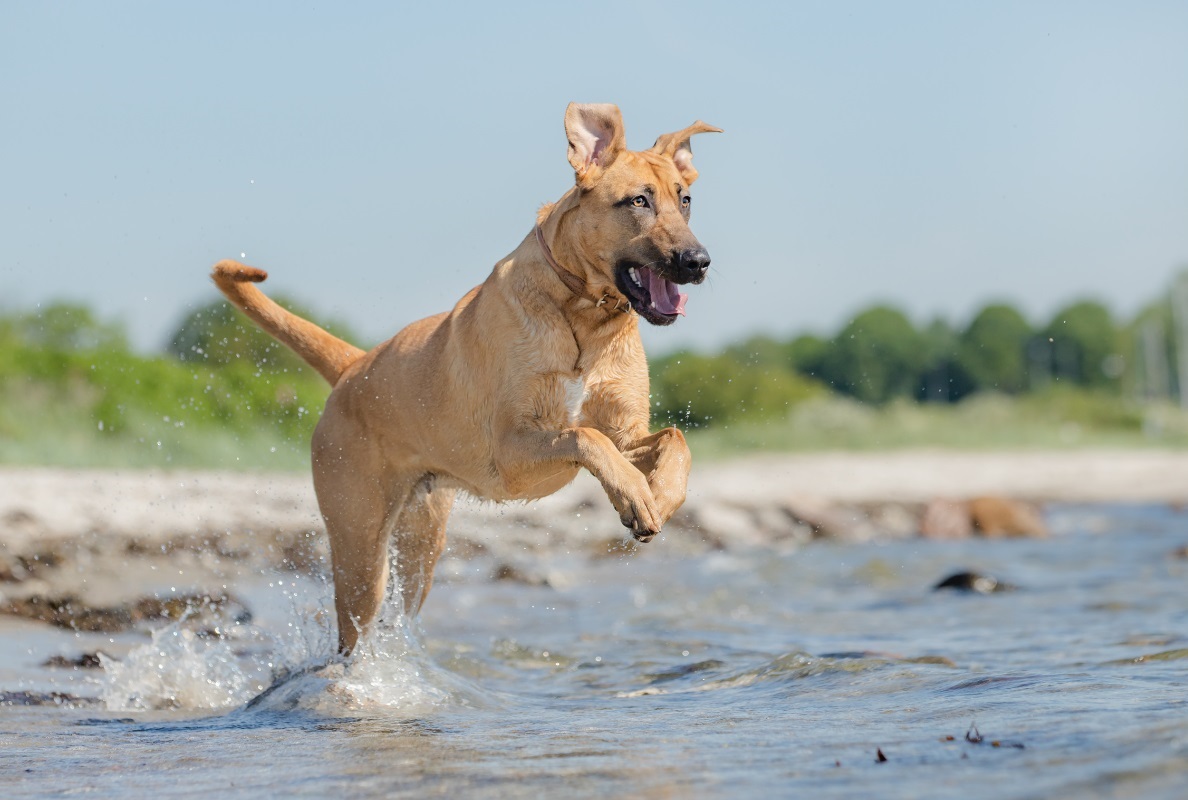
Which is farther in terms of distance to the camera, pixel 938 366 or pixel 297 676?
pixel 938 366

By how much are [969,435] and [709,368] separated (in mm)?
22589

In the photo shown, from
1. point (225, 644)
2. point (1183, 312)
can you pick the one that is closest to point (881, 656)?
point (225, 644)

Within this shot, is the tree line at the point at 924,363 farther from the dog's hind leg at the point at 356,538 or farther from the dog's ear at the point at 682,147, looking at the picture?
the dog's hind leg at the point at 356,538

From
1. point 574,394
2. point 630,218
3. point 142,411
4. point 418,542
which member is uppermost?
point 142,411

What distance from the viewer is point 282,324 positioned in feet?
24.9

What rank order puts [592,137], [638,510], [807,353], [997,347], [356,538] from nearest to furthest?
[638,510], [592,137], [356,538], [807,353], [997,347]

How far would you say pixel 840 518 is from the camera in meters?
20.2

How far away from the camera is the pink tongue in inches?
238

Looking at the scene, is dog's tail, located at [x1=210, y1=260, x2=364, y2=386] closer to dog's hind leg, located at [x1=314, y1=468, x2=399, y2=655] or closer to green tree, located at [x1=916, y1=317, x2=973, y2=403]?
dog's hind leg, located at [x1=314, y1=468, x2=399, y2=655]

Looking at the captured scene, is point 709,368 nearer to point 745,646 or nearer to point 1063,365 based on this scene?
point 745,646

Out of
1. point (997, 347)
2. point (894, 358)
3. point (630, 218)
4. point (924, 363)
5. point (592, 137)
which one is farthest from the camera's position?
point (997, 347)

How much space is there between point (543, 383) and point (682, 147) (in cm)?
141

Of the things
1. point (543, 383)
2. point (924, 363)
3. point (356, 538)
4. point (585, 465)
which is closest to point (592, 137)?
point (543, 383)

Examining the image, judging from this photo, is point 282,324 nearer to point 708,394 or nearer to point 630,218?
point 630,218
